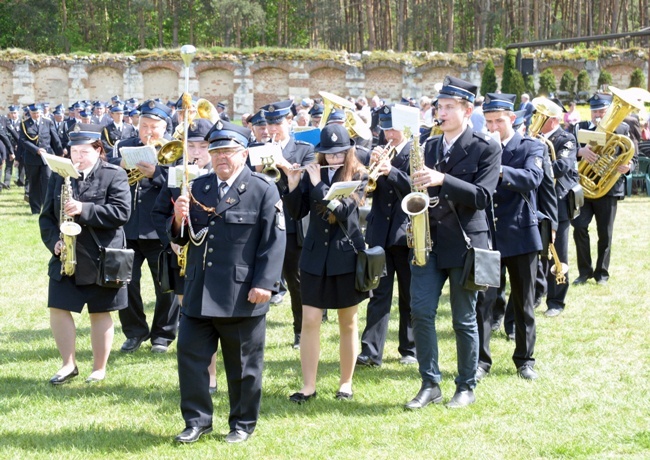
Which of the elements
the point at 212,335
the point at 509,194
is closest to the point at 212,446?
the point at 212,335

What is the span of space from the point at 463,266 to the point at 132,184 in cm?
352

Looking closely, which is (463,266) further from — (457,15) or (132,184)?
(457,15)

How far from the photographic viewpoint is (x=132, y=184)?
27.1 feet

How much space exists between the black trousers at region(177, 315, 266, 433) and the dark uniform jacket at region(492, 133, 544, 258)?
2.29 metres

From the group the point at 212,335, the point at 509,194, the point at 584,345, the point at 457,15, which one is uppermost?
the point at 457,15

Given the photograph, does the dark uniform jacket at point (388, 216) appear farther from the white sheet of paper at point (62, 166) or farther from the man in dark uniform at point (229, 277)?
the white sheet of paper at point (62, 166)

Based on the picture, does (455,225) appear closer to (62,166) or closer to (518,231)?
(518,231)

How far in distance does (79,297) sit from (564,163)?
508 centimetres


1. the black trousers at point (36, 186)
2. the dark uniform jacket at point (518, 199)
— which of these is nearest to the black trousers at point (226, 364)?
the dark uniform jacket at point (518, 199)

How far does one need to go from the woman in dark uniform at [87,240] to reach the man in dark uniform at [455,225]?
240 cm

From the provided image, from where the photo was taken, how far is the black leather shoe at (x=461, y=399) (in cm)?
630

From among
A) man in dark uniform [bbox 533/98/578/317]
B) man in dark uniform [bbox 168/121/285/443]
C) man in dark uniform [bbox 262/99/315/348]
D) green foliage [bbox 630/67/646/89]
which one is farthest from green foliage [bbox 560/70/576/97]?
man in dark uniform [bbox 168/121/285/443]

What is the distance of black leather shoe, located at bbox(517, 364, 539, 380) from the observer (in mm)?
7043

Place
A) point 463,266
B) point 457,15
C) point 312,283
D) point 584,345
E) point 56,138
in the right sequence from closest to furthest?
point 463,266
point 312,283
point 584,345
point 56,138
point 457,15
